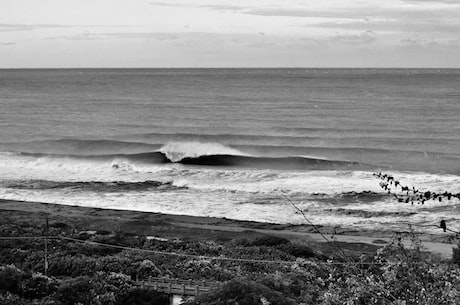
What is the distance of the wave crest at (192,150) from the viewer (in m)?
52.8

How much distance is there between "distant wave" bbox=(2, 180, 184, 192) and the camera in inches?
1521

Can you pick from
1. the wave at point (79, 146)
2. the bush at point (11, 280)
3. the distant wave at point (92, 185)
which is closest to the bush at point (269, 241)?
the bush at point (11, 280)

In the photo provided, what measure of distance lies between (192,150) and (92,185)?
55.1 ft

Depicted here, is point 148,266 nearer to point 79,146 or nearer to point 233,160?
point 233,160

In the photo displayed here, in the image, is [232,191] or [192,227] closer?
[192,227]

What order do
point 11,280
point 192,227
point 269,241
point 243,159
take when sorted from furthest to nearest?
1. point 243,159
2. point 192,227
3. point 269,241
4. point 11,280

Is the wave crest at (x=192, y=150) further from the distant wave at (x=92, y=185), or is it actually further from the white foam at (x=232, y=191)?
the distant wave at (x=92, y=185)

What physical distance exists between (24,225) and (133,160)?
21486 millimetres

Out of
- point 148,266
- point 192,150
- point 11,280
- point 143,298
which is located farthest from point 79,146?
point 143,298

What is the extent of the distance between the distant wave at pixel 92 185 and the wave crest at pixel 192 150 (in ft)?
35.8

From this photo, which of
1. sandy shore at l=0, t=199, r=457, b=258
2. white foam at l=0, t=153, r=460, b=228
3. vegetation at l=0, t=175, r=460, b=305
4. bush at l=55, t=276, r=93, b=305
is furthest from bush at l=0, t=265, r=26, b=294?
white foam at l=0, t=153, r=460, b=228

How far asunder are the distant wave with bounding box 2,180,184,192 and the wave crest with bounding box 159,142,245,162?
10.9 m

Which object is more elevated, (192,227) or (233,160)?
(233,160)

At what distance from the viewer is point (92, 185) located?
3969 centimetres
